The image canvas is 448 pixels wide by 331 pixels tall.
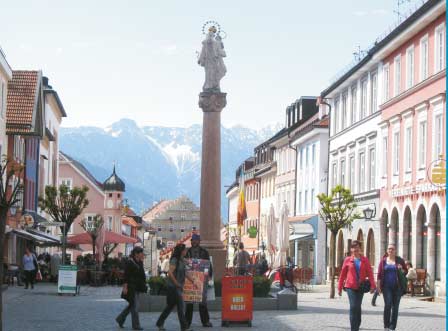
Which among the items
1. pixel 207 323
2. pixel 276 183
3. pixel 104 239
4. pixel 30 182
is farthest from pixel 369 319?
pixel 276 183

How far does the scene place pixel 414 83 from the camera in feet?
148

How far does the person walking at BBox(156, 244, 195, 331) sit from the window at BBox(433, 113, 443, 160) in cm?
2098

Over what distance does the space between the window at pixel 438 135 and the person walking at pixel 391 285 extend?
19.8m

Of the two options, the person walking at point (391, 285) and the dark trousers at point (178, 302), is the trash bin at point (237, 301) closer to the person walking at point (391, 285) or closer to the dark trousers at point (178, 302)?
the dark trousers at point (178, 302)

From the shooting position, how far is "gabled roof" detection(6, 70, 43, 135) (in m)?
53.9

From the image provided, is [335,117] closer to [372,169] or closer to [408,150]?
[372,169]

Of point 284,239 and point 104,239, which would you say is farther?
point 104,239

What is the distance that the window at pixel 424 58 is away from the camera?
141ft

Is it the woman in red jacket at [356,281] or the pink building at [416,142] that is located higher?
the pink building at [416,142]

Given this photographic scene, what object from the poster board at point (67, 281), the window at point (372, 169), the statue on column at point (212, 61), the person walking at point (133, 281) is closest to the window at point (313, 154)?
the window at point (372, 169)

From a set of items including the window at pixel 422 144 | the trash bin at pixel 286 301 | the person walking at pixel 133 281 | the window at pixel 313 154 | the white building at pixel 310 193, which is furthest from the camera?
the window at pixel 313 154

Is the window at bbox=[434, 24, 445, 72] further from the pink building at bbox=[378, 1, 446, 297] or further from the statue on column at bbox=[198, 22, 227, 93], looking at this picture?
the statue on column at bbox=[198, 22, 227, 93]

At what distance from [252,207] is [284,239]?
57.8m

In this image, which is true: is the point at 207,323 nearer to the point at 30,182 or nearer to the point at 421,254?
the point at 421,254
